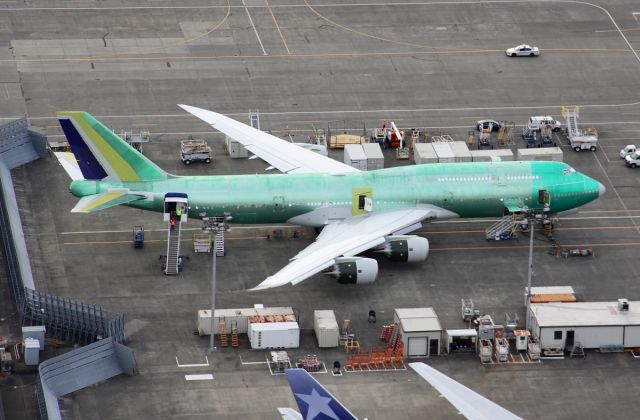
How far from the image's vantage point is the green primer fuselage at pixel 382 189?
137250mm

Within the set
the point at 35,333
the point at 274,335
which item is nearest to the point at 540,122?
the point at 274,335

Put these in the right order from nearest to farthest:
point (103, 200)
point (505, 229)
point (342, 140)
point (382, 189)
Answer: point (103, 200)
point (382, 189)
point (505, 229)
point (342, 140)

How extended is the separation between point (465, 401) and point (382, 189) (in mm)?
42702

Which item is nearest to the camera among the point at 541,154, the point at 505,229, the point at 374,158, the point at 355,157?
the point at 505,229

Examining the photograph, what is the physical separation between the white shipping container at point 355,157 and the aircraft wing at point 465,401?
54.4 metres

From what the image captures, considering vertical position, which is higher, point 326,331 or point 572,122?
point 572,122

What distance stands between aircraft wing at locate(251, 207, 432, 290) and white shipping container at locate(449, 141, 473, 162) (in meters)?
13.1

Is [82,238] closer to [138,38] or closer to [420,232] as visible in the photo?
[420,232]

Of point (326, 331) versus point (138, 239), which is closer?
point (326, 331)

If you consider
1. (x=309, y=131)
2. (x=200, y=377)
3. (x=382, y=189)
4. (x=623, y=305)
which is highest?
(x=309, y=131)

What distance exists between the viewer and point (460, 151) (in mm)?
152125

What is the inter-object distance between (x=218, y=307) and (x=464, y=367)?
2061 cm

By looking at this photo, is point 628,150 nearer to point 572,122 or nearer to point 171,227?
point 572,122

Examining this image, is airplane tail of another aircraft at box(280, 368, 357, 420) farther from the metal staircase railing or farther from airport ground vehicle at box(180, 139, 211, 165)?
airport ground vehicle at box(180, 139, 211, 165)
